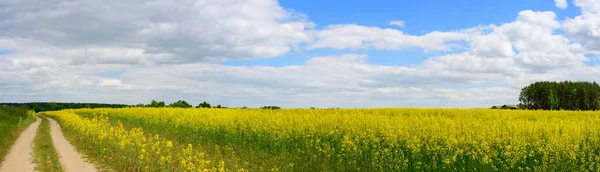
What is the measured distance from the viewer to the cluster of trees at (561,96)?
74688 millimetres

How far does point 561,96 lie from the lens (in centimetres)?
7775

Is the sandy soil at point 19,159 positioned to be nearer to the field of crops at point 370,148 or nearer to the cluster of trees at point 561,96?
the field of crops at point 370,148

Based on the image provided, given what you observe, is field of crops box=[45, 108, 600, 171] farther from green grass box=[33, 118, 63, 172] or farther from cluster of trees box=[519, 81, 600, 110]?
cluster of trees box=[519, 81, 600, 110]

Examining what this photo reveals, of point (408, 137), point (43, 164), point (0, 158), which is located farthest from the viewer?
point (0, 158)

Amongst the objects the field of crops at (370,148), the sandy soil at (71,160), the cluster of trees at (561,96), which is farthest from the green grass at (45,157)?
the cluster of trees at (561,96)

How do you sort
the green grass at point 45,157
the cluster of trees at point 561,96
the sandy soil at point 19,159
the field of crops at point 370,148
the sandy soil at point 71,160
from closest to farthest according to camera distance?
1. the field of crops at point 370,148
2. the sandy soil at point 71,160
3. the green grass at point 45,157
4. the sandy soil at point 19,159
5. the cluster of trees at point 561,96

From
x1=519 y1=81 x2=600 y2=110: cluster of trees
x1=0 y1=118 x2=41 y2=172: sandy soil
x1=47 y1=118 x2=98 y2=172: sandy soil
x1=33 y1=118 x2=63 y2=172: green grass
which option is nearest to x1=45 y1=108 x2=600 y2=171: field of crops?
x1=47 y1=118 x2=98 y2=172: sandy soil

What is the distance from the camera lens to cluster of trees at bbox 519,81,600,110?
74688 mm

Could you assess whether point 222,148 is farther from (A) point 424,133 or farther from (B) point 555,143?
(B) point 555,143

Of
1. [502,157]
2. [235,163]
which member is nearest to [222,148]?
[235,163]

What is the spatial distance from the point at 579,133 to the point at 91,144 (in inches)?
777

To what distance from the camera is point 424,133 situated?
15812mm

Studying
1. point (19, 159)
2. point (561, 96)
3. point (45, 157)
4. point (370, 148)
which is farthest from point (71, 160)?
point (561, 96)

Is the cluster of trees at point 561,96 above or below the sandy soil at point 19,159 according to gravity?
above
